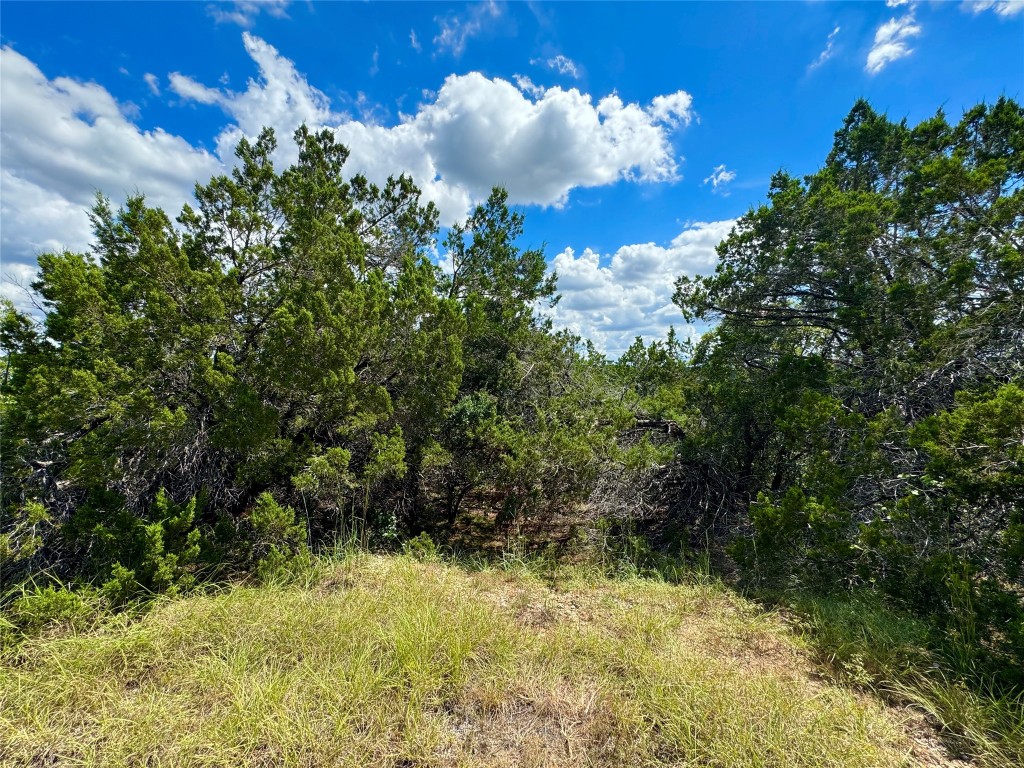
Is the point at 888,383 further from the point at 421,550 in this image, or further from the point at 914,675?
the point at 421,550

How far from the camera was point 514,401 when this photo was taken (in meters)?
7.16

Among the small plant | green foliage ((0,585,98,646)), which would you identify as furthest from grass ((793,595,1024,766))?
green foliage ((0,585,98,646))

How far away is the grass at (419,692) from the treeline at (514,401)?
110 cm

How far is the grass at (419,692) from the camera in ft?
7.20

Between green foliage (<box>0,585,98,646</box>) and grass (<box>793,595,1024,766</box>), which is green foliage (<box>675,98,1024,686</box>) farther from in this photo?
green foliage (<box>0,585,98,646</box>)

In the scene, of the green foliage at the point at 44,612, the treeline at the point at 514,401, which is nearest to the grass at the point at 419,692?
the green foliage at the point at 44,612

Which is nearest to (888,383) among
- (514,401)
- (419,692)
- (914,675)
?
(914,675)

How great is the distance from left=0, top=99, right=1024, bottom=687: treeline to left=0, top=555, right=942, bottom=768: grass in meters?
1.10

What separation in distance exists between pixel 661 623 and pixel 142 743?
3628 millimetres

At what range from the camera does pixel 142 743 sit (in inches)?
85.8

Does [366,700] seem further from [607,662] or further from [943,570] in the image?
[943,570]

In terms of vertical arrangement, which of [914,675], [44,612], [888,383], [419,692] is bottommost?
[44,612]

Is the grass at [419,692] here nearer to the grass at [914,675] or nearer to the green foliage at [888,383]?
the grass at [914,675]

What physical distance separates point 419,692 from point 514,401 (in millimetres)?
4930
